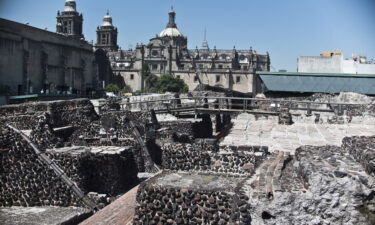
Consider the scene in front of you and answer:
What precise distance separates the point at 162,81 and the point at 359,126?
57.0 metres

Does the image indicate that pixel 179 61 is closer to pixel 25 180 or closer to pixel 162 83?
pixel 162 83

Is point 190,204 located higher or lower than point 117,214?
higher

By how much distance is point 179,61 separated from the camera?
83062 mm

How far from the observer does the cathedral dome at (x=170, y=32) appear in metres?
93.1

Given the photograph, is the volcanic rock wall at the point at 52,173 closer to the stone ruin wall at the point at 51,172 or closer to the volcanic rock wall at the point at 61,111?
the stone ruin wall at the point at 51,172

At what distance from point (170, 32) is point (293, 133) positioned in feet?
263

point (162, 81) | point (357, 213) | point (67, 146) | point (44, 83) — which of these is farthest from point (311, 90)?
point (162, 81)

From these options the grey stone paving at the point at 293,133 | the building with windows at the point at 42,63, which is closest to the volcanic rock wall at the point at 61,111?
the grey stone paving at the point at 293,133

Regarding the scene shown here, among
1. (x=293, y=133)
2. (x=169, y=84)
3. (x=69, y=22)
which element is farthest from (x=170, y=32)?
(x=293, y=133)

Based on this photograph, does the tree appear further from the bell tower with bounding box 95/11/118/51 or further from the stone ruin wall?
the stone ruin wall

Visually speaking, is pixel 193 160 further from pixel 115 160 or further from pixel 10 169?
pixel 10 169

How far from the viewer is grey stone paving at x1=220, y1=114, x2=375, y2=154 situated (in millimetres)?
14383

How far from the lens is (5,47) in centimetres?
3347

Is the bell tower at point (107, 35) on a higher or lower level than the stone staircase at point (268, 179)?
higher
